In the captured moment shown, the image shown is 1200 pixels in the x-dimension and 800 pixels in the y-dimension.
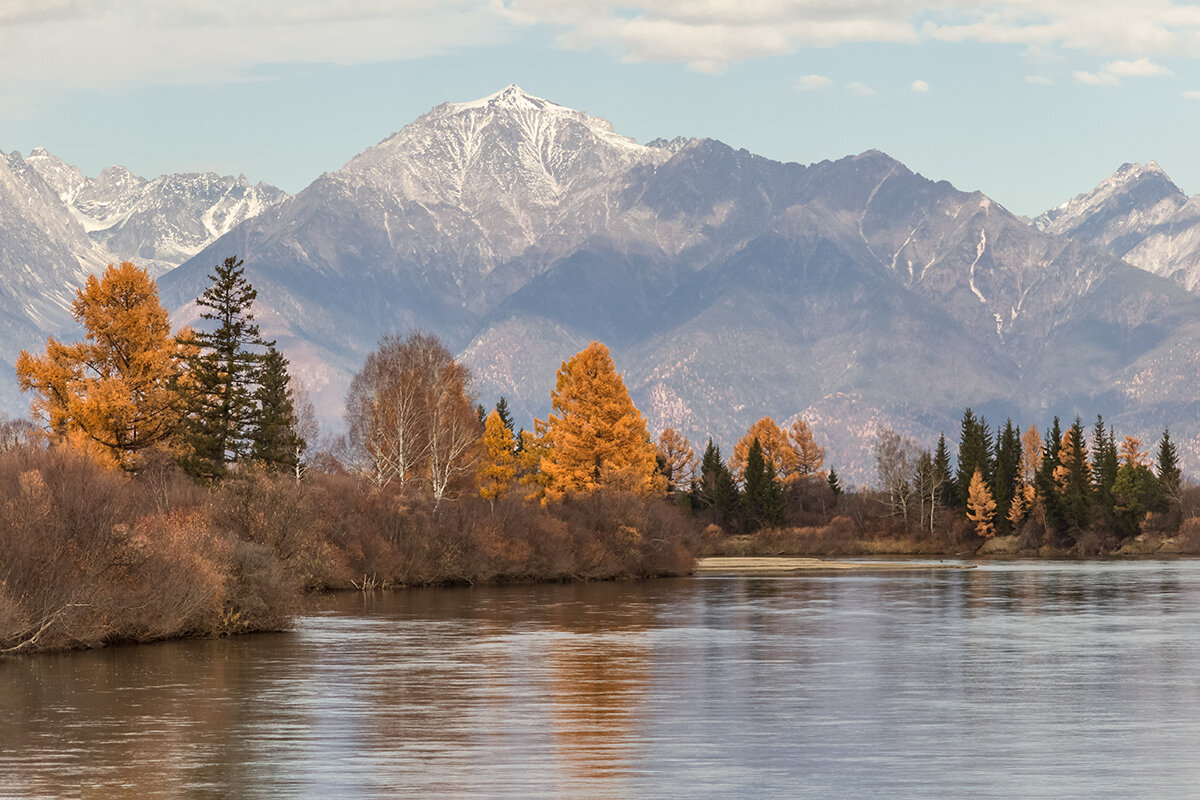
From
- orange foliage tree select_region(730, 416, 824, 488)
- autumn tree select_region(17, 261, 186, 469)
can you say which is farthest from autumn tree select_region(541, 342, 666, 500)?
orange foliage tree select_region(730, 416, 824, 488)

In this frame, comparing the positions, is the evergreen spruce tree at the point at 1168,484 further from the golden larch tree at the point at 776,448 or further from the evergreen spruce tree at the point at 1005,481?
the golden larch tree at the point at 776,448

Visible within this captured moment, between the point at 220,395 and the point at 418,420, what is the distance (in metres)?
26.2

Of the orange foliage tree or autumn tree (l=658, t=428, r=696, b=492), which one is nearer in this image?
autumn tree (l=658, t=428, r=696, b=492)

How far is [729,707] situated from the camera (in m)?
A: 29.7

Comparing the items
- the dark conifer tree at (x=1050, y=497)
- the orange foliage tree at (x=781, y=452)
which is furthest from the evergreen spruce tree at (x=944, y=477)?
the orange foliage tree at (x=781, y=452)

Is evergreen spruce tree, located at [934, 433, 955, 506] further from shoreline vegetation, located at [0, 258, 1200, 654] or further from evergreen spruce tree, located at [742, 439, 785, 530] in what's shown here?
evergreen spruce tree, located at [742, 439, 785, 530]

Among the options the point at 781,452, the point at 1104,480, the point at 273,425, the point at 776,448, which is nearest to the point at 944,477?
the point at 1104,480

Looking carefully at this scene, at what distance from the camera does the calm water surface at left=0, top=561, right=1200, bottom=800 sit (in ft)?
69.5

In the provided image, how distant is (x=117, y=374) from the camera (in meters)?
71.6

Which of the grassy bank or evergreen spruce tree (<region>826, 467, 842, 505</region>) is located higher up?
evergreen spruce tree (<region>826, 467, 842, 505</region>)

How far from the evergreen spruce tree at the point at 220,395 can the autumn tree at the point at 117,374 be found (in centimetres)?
109

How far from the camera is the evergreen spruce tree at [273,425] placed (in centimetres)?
7425

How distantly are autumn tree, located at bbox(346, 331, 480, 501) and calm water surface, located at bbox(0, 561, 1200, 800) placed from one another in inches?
1449

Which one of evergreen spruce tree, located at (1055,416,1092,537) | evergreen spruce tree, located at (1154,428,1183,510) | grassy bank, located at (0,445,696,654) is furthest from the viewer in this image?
evergreen spruce tree, located at (1154,428,1183,510)
